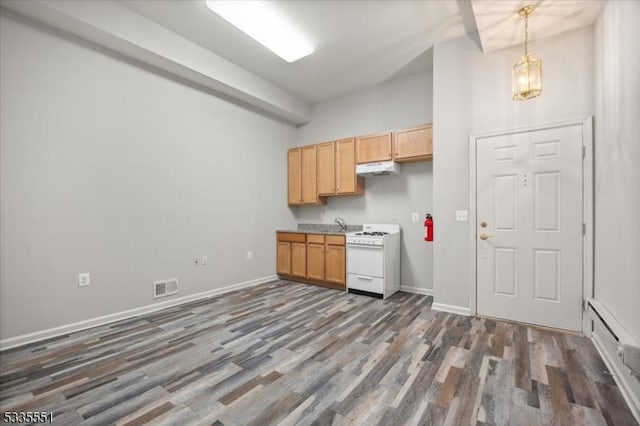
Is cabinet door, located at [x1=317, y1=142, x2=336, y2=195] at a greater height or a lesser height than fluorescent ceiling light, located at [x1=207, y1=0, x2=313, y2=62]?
lesser

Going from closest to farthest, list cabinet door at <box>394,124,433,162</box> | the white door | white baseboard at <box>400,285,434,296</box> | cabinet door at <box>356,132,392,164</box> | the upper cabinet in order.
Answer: the white door → cabinet door at <box>394,124,433,162</box> → the upper cabinet → white baseboard at <box>400,285,434,296</box> → cabinet door at <box>356,132,392,164</box>

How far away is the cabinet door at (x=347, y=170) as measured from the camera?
4676mm

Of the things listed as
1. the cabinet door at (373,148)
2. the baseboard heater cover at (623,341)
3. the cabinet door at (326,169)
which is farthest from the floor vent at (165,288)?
the baseboard heater cover at (623,341)

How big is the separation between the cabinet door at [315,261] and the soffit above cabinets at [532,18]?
3.48m

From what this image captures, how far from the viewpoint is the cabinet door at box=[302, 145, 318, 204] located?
5.16m

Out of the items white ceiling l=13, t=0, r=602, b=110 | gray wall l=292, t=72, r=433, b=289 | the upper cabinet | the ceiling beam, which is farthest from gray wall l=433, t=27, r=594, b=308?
the ceiling beam

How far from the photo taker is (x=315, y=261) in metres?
4.71

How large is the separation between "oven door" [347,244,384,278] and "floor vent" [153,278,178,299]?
2445 millimetres

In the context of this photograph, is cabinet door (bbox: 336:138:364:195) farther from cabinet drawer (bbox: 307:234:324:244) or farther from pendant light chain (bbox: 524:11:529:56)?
pendant light chain (bbox: 524:11:529:56)

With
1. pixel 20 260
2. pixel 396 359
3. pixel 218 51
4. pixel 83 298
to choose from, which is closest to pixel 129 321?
pixel 83 298

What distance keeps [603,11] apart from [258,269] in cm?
514

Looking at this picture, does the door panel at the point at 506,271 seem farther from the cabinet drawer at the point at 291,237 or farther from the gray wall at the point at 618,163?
the cabinet drawer at the point at 291,237

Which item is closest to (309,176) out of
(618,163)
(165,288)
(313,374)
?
(165,288)

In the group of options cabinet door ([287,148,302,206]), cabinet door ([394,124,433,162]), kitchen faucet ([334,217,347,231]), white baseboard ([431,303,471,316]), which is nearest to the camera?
white baseboard ([431,303,471,316])
